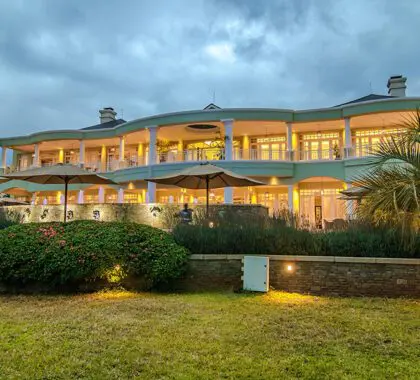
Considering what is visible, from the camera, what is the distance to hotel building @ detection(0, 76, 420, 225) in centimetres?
2331

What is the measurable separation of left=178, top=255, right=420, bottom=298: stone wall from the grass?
489 millimetres

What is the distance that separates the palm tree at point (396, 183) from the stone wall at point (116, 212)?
17.7ft

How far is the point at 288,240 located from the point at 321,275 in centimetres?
114

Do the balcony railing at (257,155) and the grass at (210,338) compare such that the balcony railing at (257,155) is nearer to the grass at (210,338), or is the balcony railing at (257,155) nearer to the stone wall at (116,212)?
the stone wall at (116,212)

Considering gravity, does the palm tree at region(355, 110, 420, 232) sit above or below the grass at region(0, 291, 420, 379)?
above

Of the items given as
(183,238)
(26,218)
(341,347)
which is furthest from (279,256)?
(26,218)

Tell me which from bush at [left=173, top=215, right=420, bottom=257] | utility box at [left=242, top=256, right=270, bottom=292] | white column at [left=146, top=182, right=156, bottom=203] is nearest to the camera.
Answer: utility box at [left=242, top=256, right=270, bottom=292]

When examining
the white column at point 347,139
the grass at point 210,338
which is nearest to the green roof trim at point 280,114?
the white column at point 347,139

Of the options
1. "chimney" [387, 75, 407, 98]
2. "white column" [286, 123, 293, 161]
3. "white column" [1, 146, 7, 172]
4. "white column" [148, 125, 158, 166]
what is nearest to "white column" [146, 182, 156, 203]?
"white column" [148, 125, 158, 166]

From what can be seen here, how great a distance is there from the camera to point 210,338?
532 cm

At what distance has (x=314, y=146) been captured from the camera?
26.3 metres

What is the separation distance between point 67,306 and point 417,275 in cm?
690

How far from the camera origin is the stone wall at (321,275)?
26.8ft

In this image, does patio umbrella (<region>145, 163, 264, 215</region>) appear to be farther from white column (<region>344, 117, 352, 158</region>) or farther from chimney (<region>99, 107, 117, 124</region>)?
chimney (<region>99, 107, 117, 124</region>)
